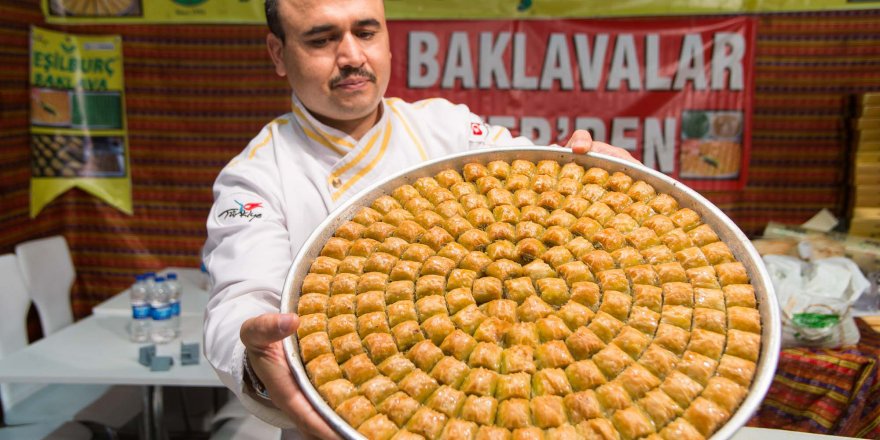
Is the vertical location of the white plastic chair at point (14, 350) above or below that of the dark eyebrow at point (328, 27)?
below

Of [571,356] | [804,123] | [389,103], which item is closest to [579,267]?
[571,356]

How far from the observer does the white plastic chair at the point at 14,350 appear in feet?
10.6

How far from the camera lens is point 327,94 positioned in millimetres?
1698

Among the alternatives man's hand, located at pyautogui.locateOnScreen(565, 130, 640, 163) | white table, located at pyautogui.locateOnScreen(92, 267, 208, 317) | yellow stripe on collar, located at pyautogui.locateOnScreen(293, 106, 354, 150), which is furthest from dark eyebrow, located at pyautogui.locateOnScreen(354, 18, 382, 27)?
white table, located at pyautogui.locateOnScreen(92, 267, 208, 317)

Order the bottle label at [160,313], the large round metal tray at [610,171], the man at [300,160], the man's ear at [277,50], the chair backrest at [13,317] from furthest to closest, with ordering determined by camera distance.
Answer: the chair backrest at [13,317] < the bottle label at [160,313] < the man's ear at [277,50] < the man at [300,160] < the large round metal tray at [610,171]

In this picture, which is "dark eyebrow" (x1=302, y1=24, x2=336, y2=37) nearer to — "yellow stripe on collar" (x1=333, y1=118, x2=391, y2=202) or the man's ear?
the man's ear

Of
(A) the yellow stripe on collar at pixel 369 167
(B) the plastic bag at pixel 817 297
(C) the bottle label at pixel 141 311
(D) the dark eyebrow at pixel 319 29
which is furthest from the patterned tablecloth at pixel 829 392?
(C) the bottle label at pixel 141 311

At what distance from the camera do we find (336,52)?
1655 millimetres

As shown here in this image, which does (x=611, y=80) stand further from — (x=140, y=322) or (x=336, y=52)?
(x=140, y=322)

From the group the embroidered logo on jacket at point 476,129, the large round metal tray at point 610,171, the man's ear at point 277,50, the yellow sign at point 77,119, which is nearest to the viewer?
the large round metal tray at point 610,171

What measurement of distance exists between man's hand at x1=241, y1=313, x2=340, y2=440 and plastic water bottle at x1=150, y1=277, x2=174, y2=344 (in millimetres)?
2285

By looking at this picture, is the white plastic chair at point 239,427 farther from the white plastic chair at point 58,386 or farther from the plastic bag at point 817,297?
the plastic bag at point 817,297

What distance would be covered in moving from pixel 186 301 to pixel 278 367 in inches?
121

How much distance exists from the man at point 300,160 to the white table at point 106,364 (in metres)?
1.52
